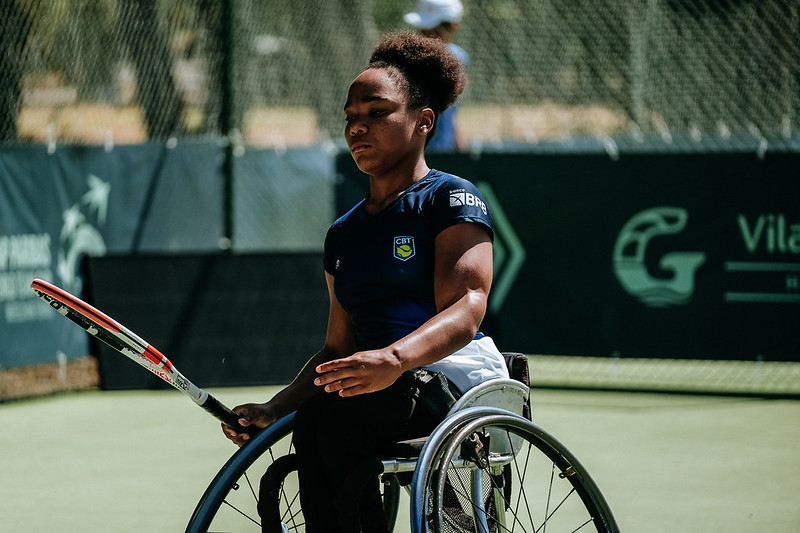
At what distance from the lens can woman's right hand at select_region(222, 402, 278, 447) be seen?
3129 millimetres

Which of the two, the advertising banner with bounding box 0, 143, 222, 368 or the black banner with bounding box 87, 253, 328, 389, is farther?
the black banner with bounding box 87, 253, 328, 389

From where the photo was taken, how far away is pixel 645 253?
7.60 meters

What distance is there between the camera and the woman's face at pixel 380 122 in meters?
3.07

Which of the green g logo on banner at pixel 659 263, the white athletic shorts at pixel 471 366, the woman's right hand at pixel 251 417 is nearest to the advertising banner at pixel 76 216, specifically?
the green g logo on banner at pixel 659 263

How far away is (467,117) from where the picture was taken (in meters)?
12.0

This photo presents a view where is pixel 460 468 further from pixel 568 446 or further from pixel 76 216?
pixel 76 216

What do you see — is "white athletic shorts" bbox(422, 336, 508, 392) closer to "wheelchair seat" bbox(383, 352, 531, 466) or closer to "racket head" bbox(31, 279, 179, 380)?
"wheelchair seat" bbox(383, 352, 531, 466)

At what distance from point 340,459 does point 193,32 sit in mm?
8527

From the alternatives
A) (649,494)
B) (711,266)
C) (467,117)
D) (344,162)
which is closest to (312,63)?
(467,117)

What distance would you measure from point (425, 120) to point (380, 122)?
0.16 meters

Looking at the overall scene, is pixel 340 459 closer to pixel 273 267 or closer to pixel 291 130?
pixel 273 267

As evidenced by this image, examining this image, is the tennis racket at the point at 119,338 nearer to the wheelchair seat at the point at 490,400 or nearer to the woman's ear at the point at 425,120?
the wheelchair seat at the point at 490,400

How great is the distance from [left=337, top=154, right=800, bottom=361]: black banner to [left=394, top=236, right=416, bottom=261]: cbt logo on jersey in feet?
15.5

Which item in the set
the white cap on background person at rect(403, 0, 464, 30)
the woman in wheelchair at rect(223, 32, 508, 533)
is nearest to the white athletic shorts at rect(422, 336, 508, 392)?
the woman in wheelchair at rect(223, 32, 508, 533)
